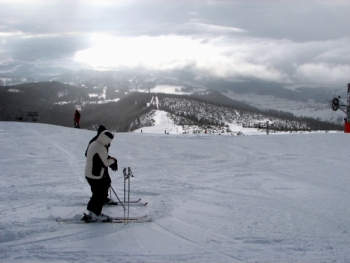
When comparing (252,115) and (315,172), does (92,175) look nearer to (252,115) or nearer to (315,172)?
(315,172)

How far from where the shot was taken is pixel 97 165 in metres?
6.33

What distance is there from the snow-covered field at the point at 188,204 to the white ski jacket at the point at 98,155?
3.62 ft

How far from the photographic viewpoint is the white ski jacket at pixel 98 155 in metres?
6.30

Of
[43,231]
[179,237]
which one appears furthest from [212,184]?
[43,231]

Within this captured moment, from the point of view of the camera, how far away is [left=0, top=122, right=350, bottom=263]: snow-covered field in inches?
206

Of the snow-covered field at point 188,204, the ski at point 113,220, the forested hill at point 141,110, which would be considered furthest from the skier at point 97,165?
the forested hill at point 141,110

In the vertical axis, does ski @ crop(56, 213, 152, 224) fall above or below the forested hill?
below

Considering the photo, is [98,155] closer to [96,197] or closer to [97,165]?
[97,165]

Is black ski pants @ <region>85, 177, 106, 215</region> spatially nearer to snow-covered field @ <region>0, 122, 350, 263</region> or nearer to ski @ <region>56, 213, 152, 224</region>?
ski @ <region>56, 213, 152, 224</region>

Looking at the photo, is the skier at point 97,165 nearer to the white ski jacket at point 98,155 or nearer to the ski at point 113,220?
the white ski jacket at point 98,155

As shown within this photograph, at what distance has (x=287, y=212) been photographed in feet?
24.1

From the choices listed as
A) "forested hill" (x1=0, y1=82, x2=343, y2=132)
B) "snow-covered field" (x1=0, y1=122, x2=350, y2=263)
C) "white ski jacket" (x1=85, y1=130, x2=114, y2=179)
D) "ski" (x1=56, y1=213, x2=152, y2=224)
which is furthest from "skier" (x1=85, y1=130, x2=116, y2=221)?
"forested hill" (x1=0, y1=82, x2=343, y2=132)

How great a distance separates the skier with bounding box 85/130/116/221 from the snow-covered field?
1.14ft

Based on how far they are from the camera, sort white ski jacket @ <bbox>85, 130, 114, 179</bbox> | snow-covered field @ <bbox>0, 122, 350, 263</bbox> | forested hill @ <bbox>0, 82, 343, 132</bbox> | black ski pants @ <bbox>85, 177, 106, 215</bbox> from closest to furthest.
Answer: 1. snow-covered field @ <bbox>0, 122, 350, 263</bbox>
2. white ski jacket @ <bbox>85, 130, 114, 179</bbox>
3. black ski pants @ <bbox>85, 177, 106, 215</bbox>
4. forested hill @ <bbox>0, 82, 343, 132</bbox>
